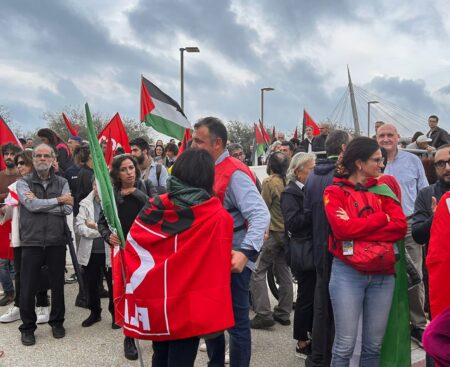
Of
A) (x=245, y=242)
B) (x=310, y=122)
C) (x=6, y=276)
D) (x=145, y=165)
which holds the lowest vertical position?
(x=6, y=276)

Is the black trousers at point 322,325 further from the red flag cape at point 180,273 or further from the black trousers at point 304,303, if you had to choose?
the red flag cape at point 180,273

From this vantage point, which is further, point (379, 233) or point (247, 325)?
point (247, 325)

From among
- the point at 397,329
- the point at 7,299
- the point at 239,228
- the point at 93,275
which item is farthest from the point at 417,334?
the point at 7,299

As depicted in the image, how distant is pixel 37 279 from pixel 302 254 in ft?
9.38

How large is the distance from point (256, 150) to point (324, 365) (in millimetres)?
12719

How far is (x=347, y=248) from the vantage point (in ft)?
10.7

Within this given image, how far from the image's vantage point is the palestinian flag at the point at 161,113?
741cm

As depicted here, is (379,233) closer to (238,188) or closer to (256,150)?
(238,188)

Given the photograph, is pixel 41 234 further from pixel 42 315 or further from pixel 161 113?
pixel 161 113

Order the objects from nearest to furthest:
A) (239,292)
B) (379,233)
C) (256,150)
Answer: (379,233) < (239,292) < (256,150)

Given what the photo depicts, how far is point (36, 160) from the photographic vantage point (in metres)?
5.23

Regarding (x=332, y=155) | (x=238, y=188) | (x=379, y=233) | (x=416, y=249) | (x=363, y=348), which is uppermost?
(x=332, y=155)

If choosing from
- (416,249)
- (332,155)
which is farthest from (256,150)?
(332,155)

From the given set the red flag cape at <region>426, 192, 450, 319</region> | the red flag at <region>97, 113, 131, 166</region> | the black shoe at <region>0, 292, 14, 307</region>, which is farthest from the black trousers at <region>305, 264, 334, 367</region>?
the black shoe at <region>0, 292, 14, 307</region>
